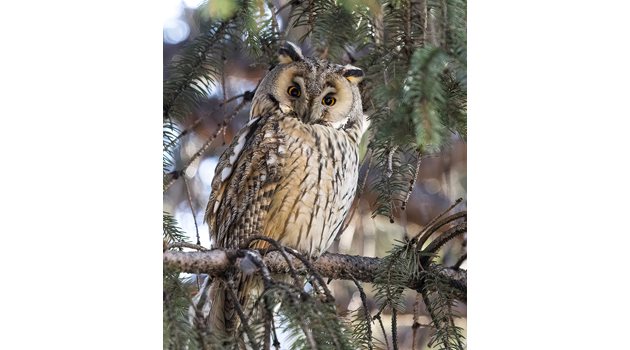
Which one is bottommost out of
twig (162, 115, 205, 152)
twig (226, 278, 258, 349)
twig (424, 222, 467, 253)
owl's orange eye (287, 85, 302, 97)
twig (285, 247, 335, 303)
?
twig (226, 278, 258, 349)

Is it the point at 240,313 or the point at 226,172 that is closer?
the point at 240,313

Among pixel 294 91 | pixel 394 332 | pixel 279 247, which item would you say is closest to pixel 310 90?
pixel 294 91

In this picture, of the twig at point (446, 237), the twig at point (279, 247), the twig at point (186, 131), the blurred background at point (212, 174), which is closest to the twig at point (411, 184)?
the blurred background at point (212, 174)

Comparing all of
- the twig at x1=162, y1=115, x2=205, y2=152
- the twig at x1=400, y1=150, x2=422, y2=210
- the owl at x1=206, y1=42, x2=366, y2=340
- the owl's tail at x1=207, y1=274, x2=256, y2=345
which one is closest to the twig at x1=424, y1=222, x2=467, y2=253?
the twig at x1=400, y1=150, x2=422, y2=210

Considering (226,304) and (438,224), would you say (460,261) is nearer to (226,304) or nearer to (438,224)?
(438,224)

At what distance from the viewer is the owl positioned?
2.52 meters

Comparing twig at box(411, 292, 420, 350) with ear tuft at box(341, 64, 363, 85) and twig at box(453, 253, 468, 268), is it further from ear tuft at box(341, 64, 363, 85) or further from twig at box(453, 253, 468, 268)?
ear tuft at box(341, 64, 363, 85)

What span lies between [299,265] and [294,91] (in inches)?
18.5

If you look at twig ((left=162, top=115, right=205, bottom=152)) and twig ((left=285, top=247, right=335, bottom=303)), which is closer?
twig ((left=285, top=247, right=335, bottom=303))

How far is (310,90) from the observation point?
2527 mm

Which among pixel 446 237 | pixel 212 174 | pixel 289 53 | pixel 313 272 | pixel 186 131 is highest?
pixel 289 53
